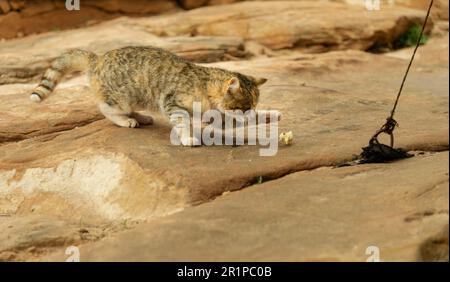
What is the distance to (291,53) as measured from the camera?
1305cm

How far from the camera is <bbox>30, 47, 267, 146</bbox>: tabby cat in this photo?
278 inches

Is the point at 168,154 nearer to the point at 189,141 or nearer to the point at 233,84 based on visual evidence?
the point at 189,141

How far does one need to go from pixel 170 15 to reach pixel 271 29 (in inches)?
98.7

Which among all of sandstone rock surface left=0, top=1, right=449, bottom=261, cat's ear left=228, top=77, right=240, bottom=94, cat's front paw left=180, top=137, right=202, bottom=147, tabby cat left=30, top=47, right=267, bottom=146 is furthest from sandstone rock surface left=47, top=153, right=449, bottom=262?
tabby cat left=30, top=47, right=267, bottom=146

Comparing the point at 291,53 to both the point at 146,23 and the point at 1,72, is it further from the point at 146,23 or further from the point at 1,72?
the point at 1,72

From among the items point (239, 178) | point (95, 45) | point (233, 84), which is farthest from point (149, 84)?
point (95, 45)

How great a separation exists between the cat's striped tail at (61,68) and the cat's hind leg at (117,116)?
519 millimetres

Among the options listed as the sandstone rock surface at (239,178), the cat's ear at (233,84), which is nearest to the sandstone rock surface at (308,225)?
the sandstone rock surface at (239,178)

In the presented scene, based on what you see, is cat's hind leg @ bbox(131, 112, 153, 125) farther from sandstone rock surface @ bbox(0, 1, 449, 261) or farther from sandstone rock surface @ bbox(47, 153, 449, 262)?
sandstone rock surface @ bbox(47, 153, 449, 262)

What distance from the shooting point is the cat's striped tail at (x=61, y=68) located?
7340 mm

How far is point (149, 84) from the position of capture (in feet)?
23.9

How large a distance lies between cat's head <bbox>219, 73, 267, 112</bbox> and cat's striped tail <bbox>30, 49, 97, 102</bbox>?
161 cm

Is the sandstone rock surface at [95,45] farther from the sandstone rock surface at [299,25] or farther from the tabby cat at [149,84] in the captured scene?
the tabby cat at [149,84]

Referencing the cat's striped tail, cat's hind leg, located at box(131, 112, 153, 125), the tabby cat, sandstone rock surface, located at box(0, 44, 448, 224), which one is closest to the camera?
sandstone rock surface, located at box(0, 44, 448, 224)
